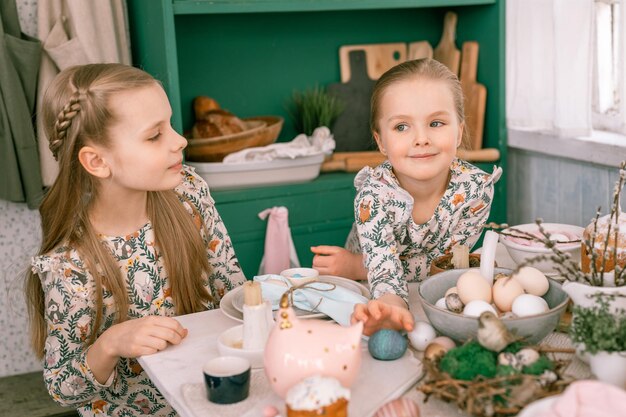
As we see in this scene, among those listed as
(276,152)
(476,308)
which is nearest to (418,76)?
(476,308)

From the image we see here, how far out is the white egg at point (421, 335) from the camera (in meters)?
1.17

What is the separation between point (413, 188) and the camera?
5.74ft

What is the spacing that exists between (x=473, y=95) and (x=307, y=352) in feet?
7.41

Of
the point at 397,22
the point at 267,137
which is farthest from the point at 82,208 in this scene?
the point at 397,22

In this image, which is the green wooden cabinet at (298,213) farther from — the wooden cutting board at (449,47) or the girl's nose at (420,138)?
the girl's nose at (420,138)

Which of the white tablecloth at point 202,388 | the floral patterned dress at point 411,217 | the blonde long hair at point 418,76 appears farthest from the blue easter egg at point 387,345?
the blonde long hair at point 418,76

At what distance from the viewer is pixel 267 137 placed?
9.02 ft

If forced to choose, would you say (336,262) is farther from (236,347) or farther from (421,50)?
(421,50)

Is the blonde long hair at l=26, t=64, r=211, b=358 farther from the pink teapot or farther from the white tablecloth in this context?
the pink teapot

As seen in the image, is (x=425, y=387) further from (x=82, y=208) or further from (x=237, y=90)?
(x=237, y=90)

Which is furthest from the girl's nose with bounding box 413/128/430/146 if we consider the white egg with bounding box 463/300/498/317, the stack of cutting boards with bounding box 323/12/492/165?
the stack of cutting boards with bounding box 323/12/492/165

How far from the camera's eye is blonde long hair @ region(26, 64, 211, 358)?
4.91 ft

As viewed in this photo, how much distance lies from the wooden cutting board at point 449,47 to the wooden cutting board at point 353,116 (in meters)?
0.33

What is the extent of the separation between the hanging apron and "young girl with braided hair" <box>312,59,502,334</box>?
1275mm
